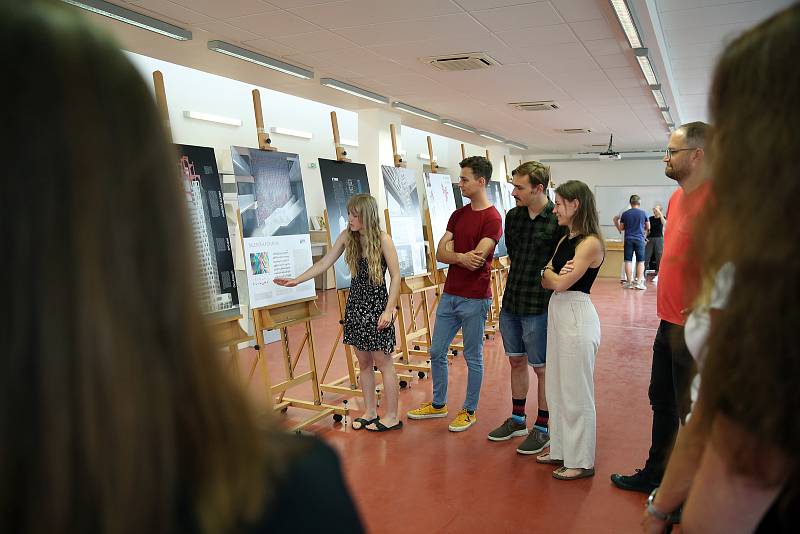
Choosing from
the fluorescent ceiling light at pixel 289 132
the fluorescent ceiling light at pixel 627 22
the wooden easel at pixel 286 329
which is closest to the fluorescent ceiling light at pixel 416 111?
the fluorescent ceiling light at pixel 289 132

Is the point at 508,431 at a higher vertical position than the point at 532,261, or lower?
lower

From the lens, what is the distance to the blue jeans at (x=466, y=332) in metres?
3.92

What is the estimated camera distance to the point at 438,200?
21.5 ft

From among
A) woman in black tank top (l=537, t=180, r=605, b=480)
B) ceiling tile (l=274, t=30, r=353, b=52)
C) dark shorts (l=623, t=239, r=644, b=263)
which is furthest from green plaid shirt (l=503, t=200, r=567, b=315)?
dark shorts (l=623, t=239, r=644, b=263)

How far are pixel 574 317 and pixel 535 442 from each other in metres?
0.98

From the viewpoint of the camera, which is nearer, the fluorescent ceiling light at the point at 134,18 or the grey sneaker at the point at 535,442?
the grey sneaker at the point at 535,442

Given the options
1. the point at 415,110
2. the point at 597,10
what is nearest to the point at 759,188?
the point at 597,10

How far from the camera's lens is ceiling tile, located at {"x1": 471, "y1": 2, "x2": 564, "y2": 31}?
4.16 m

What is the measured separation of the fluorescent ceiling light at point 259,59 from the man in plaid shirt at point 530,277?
277 cm

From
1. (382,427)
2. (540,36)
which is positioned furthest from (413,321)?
(540,36)

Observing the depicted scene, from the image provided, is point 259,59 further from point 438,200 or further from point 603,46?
point 603,46

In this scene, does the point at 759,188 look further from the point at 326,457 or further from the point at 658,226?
the point at 658,226

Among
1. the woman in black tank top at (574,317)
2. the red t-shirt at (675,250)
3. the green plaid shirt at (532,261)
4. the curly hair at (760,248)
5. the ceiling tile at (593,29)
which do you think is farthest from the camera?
the ceiling tile at (593,29)

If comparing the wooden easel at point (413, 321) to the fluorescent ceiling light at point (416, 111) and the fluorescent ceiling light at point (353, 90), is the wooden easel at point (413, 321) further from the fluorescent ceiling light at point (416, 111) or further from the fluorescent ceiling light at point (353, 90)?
the fluorescent ceiling light at point (416, 111)
